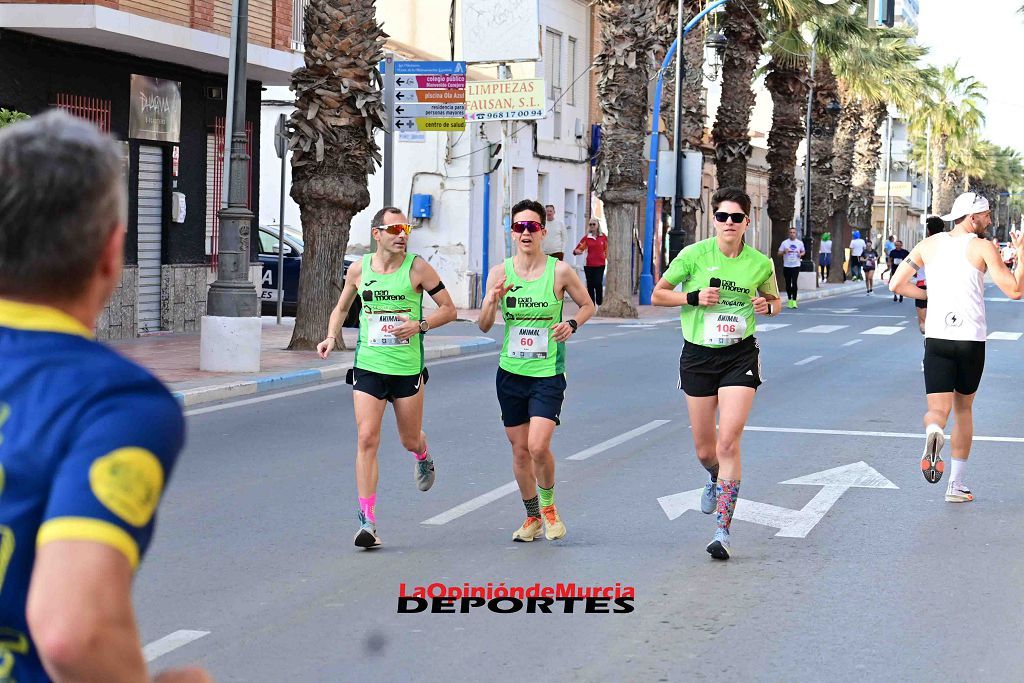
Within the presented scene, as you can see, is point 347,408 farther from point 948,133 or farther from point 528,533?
point 948,133

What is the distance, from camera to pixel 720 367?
7.80m

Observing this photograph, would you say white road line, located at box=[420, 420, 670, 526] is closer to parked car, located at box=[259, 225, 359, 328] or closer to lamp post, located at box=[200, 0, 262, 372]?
lamp post, located at box=[200, 0, 262, 372]

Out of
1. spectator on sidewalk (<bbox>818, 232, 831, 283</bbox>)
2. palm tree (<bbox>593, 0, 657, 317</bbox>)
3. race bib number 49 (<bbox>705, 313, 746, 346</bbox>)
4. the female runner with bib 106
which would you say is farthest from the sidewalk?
spectator on sidewalk (<bbox>818, 232, 831, 283</bbox>)

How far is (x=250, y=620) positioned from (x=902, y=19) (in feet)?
459

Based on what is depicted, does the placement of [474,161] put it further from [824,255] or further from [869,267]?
[824,255]

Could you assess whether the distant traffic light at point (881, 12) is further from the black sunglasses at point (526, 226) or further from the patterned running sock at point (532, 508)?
the patterned running sock at point (532, 508)

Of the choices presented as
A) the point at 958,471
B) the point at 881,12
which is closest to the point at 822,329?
the point at 881,12

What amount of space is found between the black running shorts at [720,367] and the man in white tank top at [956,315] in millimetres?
1946

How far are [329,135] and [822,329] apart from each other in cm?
1221

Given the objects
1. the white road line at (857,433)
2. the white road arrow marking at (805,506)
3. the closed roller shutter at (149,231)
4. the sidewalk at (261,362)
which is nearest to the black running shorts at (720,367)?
the white road arrow marking at (805,506)

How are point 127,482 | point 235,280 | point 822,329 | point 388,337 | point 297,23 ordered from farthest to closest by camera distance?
point 822,329
point 297,23
point 235,280
point 388,337
point 127,482

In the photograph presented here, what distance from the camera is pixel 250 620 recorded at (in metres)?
6.12

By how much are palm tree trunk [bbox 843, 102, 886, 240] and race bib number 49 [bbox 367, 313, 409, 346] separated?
55.8m

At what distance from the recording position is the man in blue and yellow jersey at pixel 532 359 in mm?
7809
